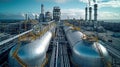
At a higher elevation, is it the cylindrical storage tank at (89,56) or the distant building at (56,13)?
the distant building at (56,13)

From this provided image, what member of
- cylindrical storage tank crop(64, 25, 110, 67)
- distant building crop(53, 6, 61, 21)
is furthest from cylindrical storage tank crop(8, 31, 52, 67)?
distant building crop(53, 6, 61, 21)

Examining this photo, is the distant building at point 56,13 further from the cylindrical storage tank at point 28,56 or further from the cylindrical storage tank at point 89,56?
the cylindrical storage tank at point 28,56

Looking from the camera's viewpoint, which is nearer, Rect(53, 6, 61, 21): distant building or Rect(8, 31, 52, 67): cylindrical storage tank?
Rect(8, 31, 52, 67): cylindrical storage tank

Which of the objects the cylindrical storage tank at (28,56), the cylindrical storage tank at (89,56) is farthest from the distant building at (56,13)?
A: the cylindrical storage tank at (28,56)

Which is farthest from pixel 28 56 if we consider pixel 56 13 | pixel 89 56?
pixel 56 13

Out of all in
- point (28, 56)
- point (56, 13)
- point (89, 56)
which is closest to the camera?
point (28, 56)

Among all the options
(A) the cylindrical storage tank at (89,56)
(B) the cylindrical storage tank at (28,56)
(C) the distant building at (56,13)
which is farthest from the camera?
(C) the distant building at (56,13)

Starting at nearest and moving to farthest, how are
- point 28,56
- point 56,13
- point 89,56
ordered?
point 28,56 → point 89,56 → point 56,13

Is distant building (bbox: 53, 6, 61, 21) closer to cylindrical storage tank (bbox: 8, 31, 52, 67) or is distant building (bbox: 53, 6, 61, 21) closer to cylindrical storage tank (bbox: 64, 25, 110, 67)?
cylindrical storage tank (bbox: 64, 25, 110, 67)

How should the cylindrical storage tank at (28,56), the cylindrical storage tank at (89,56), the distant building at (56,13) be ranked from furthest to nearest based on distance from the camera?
the distant building at (56,13) < the cylindrical storage tank at (89,56) < the cylindrical storage tank at (28,56)

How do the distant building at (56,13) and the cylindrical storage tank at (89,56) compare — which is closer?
the cylindrical storage tank at (89,56)

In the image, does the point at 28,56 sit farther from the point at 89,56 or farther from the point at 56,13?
the point at 56,13

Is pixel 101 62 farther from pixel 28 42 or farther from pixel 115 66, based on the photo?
pixel 28 42
